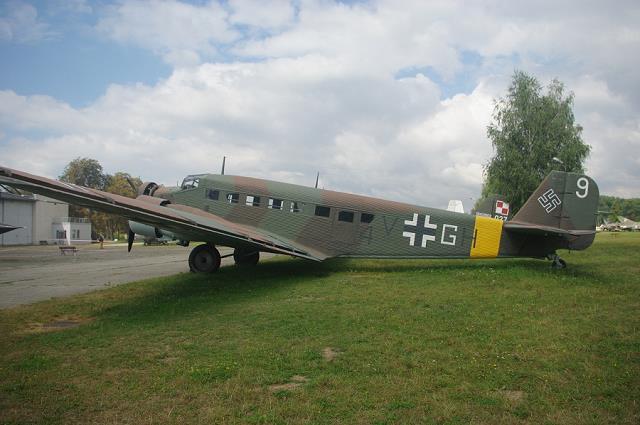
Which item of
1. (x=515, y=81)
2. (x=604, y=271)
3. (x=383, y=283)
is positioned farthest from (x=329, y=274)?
(x=515, y=81)

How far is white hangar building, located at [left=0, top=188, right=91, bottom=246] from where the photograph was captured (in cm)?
5127

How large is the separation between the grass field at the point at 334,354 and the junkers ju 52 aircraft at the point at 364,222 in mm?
2168

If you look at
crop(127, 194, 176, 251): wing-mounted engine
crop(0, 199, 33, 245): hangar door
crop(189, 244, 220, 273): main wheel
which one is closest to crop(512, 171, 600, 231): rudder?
crop(189, 244, 220, 273): main wheel

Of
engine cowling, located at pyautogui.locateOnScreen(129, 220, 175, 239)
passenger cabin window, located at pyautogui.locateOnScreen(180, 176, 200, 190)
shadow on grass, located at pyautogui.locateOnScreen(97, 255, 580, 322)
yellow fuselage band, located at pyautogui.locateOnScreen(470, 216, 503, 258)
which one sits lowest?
shadow on grass, located at pyautogui.locateOnScreen(97, 255, 580, 322)

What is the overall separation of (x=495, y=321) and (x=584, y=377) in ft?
8.36

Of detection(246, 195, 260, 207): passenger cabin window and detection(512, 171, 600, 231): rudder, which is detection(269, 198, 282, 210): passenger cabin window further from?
detection(512, 171, 600, 231): rudder

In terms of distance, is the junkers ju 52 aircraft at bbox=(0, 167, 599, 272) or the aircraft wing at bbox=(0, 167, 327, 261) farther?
the junkers ju 52 aircraft at bbox=(0, 167, 599, 272)

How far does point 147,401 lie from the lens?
481cm

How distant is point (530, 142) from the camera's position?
30.5m

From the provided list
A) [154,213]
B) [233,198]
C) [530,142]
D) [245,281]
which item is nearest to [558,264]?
[245,281]

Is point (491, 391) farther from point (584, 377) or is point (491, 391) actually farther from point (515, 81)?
point (515, 81)

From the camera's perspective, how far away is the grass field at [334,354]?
15.1 ft

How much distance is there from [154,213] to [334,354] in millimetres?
5973

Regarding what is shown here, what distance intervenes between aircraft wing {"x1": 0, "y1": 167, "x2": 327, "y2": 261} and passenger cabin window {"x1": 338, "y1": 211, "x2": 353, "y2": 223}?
4.68 ft
